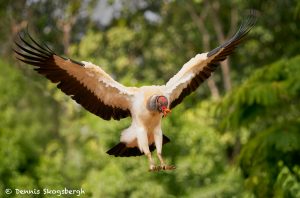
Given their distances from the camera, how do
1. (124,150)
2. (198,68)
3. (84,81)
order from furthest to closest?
(198,68) → (124,150) → (84,81)

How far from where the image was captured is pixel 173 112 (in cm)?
1279

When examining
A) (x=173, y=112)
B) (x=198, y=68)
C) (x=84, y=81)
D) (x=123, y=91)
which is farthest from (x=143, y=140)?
(x=173, y=112)

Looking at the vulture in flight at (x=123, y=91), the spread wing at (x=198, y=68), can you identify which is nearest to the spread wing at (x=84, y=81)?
the vulture in flight at (x=123, y=91)

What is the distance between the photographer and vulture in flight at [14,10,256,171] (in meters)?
5.34

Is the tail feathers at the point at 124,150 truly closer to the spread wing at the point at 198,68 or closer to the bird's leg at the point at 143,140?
the bird's leg at the point at 143,140

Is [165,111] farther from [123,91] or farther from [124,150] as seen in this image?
[124,150]

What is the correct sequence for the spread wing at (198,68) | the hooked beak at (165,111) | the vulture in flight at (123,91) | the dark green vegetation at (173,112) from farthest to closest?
the dark green vegetation at (173,112) < the spread wing at (198,68) < the vulture in flight at (123,91) < the hooked beak at (165,111)

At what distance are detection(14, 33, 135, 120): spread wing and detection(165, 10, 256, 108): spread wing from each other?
369 millimetres

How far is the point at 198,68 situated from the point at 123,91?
2.43 feet

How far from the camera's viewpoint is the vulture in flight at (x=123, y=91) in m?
5.34

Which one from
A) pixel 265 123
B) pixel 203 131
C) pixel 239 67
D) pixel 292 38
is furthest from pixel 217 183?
pixel 239 67

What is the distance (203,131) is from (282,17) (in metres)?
5.46

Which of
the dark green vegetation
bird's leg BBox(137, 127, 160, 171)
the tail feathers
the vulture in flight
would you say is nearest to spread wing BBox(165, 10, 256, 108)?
the vulture in flight

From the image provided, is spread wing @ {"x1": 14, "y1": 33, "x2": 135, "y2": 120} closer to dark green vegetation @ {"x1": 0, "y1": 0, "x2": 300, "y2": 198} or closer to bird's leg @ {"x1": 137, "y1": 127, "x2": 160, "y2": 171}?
bird's leg @ {"x1": 137, "y1": 127, "x2": 160, "y2": 171}
